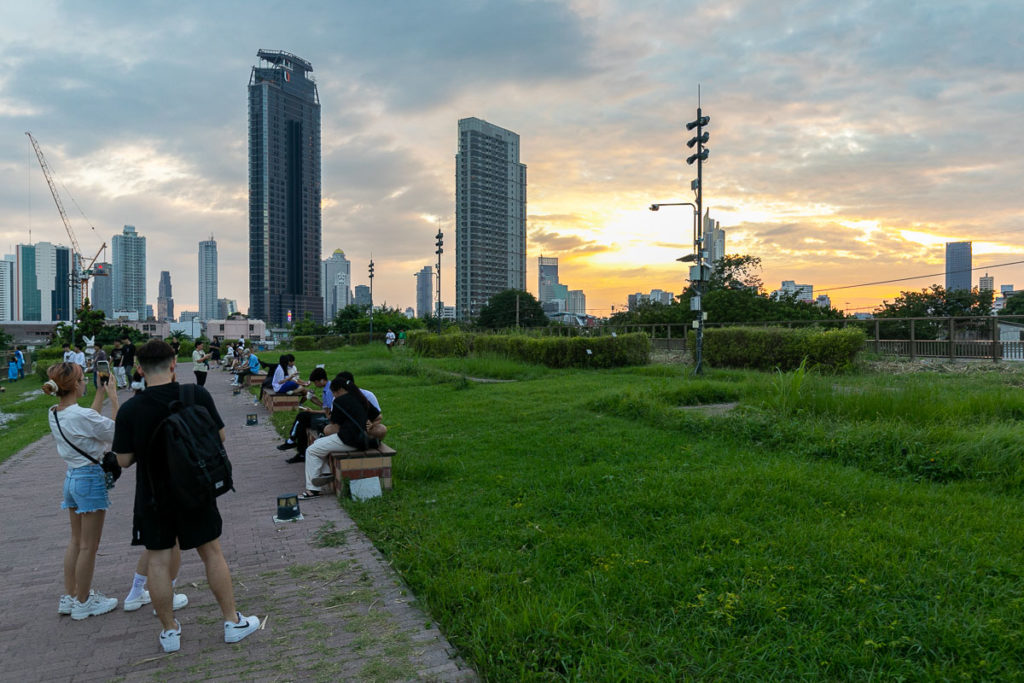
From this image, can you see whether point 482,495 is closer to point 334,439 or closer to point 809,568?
point 334,439

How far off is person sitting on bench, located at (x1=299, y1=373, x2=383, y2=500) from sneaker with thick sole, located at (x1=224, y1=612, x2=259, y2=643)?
9.06 feet

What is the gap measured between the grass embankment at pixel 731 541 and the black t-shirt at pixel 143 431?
1744mm

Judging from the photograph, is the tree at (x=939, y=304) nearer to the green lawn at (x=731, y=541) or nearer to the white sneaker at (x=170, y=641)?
the green lawn at (x=731, y=541)

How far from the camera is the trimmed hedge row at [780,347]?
18.2 meters

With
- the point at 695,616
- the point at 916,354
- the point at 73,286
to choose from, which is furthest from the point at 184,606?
the point at 73,286

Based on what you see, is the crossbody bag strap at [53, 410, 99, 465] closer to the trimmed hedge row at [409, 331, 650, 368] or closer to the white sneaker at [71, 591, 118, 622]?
the white sneaker at [71, 591, 118, 622]

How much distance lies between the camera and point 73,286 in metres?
55.7

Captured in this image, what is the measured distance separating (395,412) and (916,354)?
17104mm

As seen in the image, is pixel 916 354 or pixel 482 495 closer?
pixel 482 495

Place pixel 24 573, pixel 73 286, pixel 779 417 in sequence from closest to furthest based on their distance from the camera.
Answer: pixel 24 573
pixel 779 417
pixel 73 286

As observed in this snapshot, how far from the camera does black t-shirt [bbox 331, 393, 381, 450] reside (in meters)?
6.22

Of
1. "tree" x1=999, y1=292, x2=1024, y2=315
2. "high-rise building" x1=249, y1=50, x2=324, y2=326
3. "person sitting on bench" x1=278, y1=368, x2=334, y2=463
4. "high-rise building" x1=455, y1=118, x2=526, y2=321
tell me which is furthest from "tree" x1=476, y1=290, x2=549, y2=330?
"high-rise building" x1=249, y1=50, x2=324, y2=326

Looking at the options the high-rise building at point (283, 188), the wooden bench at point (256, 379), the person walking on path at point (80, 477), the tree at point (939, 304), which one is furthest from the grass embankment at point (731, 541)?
the high-rise building at point (283, 188)

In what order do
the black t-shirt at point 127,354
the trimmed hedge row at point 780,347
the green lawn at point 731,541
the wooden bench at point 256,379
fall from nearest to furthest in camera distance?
1. the green lawn at point 731,541
2. the black t-shirt at point 127,354
3. the wooden bench at point 256,379
4. the trimmed hedge row at point 780,347
